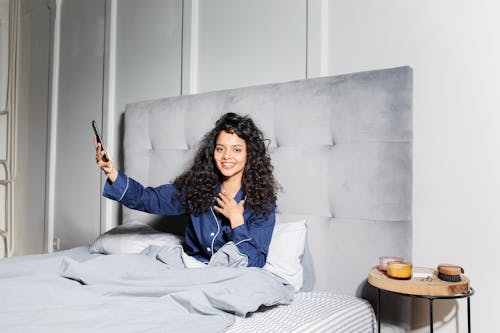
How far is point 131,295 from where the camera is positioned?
1.31 m

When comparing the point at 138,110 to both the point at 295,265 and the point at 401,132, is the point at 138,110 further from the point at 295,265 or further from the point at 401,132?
the point at 401,132

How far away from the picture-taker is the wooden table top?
4.33ft

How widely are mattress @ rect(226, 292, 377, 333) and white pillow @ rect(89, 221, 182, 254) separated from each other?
0.73 meters

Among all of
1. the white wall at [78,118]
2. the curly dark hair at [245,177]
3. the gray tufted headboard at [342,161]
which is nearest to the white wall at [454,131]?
the gray tufted headboard at [342,161]

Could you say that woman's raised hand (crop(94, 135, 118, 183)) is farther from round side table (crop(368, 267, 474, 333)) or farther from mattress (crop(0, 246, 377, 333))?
round side table (crop(368, 267, 474, 333))

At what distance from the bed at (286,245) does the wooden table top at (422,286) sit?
180 millimetres

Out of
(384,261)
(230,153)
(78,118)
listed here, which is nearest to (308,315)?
(384,261)

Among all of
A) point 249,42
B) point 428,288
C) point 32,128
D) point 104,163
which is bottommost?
point 428,288

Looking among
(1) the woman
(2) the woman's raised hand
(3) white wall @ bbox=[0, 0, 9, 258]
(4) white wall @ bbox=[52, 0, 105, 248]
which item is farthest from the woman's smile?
(3) white wall @ bbox=[0, 0, 9, 258]

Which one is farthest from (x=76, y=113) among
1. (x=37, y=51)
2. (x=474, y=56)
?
(x=474, y=56)

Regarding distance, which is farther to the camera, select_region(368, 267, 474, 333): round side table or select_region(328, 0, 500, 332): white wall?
select_region(328, 0, 500, 332): white wall

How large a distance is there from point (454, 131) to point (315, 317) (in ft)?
3.03

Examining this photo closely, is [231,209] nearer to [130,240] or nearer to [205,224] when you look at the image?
[205,224]

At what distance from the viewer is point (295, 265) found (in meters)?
1.70
